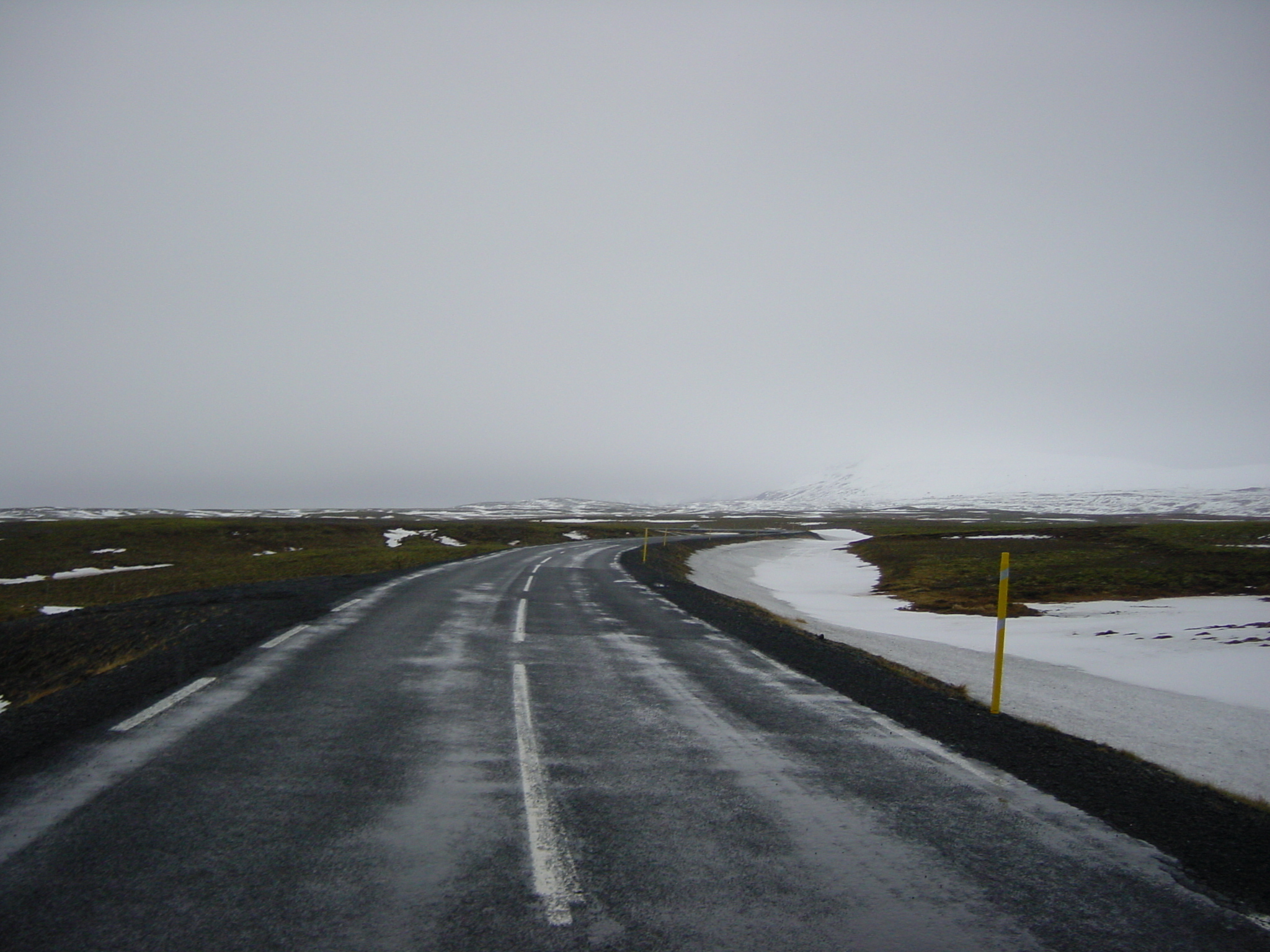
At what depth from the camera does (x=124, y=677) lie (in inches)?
350

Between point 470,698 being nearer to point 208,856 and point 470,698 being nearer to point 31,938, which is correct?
point 208,856

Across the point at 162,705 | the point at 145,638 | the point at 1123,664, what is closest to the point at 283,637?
the point at 145,638

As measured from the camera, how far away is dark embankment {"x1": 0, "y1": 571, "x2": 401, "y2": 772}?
6953mm

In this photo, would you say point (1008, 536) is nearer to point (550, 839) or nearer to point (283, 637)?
point (283, 637)

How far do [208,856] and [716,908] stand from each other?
3243mm

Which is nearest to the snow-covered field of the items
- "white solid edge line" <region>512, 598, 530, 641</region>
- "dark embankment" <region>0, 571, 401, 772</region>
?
"white solid edge line" <region>512, 598, 530, 641</region>

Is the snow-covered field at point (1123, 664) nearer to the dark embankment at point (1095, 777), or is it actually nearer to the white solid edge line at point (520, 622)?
the dark embankment at point (1095, 777)

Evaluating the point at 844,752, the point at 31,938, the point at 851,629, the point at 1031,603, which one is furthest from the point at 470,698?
the point at 1031,603

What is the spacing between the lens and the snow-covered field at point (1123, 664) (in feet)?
26.6

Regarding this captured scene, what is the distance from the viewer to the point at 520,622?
48.2 ft

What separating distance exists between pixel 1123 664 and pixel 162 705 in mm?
16318

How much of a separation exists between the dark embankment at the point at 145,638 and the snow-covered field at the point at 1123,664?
11260 millimetres

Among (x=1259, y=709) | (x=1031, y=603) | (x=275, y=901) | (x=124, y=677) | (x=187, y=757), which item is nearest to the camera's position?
(x=275, y=901)

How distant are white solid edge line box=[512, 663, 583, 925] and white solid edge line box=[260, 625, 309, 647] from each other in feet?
21.8
